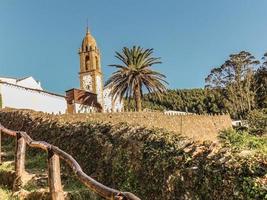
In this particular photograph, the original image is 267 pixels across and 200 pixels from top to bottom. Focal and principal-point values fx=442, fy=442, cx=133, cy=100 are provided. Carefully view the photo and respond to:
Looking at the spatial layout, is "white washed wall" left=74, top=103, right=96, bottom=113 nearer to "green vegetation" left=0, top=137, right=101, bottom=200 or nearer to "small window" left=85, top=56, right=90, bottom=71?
"small window" left=85, top=56, right=90, bottom=71

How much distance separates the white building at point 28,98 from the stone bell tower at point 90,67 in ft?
44.0

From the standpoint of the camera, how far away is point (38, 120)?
17.1m

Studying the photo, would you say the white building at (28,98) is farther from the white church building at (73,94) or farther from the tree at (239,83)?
the tree at (239,83)

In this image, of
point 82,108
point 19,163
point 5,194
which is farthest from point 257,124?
point 5,194

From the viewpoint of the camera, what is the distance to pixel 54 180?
312 inches

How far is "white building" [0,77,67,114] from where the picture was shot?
32.6 metres

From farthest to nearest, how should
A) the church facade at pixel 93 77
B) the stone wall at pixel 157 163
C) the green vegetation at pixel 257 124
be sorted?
the church facade at pixel 93 77
the green vegetation at pixel 257 124
the stone wall at pixel 157 163

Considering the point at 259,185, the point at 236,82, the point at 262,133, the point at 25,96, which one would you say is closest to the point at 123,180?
the point at 259,185

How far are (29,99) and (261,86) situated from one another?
3994cm

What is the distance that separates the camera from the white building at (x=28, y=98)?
32594 millimetres

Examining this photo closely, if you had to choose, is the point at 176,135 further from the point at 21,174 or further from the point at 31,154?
the point at 31,154

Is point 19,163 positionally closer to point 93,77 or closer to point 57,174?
point 57,174

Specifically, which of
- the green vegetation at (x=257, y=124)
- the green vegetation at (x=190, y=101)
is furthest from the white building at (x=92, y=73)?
the green vegetation at (x=190, y=101)

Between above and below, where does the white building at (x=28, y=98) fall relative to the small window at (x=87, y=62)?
below
